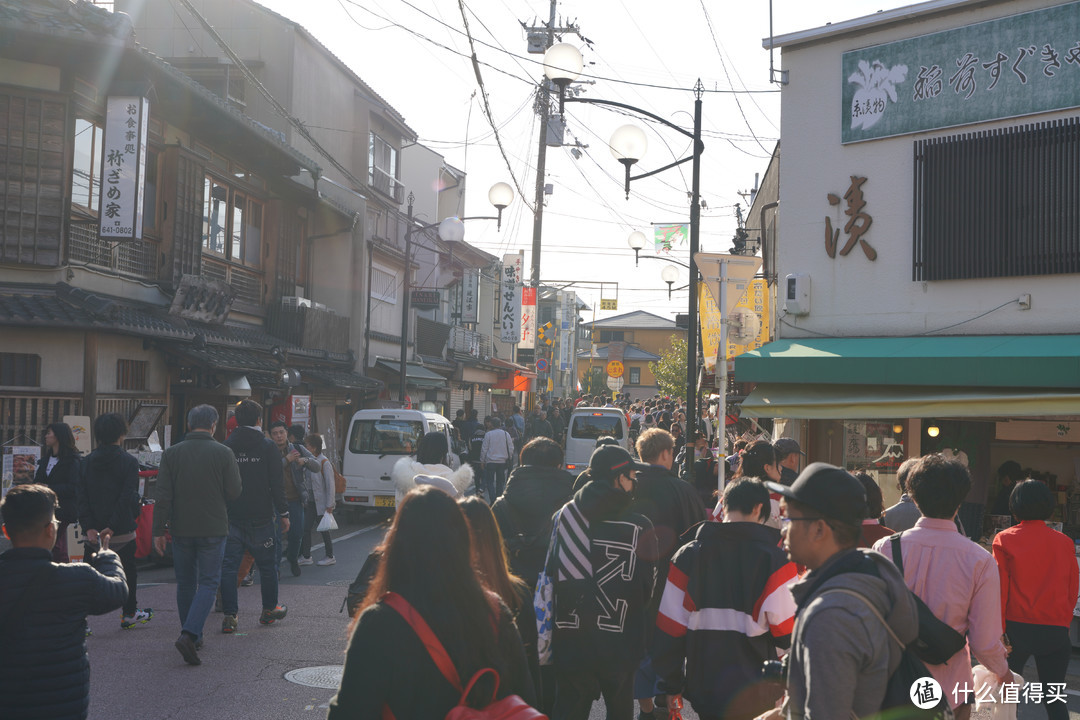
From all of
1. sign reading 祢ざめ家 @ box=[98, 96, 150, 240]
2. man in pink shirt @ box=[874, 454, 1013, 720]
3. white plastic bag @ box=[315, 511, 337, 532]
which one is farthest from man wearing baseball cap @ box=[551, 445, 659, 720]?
sign reading 祢ざめ家 @ box=[98, 96, 150, 240]

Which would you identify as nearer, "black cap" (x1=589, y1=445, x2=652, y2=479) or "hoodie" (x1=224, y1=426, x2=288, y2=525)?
"black cap" (x1=589, y1=445, x2=652, y2=479)

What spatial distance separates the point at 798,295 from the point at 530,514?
795 cm

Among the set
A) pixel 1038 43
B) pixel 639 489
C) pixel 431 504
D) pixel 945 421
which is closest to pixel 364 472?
pixel 945 421

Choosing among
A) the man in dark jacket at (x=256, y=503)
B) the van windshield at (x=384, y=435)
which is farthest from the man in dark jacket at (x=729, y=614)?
the van windshield at (x=384, y=435)

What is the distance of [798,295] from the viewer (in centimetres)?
1290

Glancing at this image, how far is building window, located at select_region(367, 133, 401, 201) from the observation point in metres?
27.0

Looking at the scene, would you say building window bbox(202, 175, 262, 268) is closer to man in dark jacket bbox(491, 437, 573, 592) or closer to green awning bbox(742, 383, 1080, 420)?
green awning bbox(742, 383, 1080, 420)

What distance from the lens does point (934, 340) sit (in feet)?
38.7

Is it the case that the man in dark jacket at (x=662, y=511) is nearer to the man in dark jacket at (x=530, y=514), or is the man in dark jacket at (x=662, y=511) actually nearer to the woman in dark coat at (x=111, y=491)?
the man in dark jacket at (x=530, y=514)

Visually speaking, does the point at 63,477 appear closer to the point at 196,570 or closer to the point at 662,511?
the point at 196,570

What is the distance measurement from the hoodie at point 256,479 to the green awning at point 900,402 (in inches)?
233

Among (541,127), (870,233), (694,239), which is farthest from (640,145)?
(541,127)

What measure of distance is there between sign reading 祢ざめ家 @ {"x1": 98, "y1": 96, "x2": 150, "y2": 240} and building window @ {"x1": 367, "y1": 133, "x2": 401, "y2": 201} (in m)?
14.1

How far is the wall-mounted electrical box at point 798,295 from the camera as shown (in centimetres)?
1291
